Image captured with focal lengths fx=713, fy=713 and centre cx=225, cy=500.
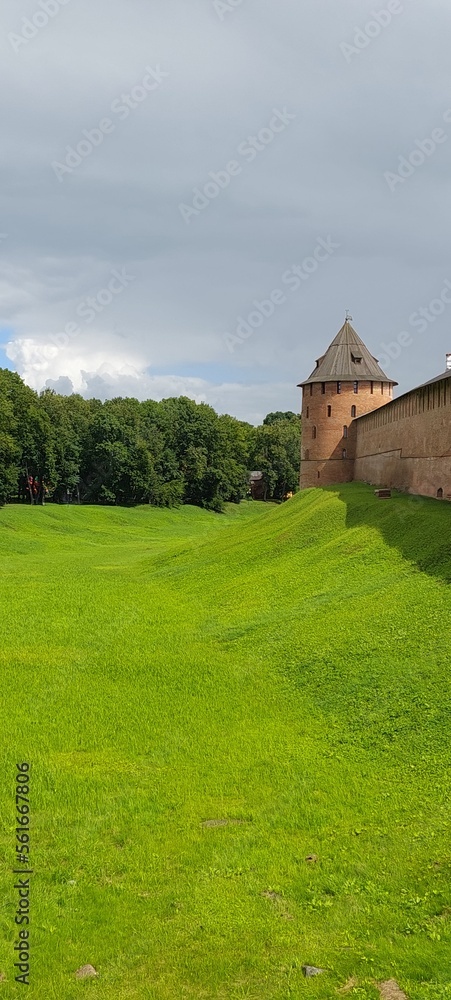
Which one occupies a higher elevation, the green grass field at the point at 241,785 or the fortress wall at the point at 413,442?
the fortress wall at the point at 413,442

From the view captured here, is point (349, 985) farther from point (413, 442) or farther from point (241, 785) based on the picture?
point (413, 442)

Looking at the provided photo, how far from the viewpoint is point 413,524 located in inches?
669

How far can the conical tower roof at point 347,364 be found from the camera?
109 ft

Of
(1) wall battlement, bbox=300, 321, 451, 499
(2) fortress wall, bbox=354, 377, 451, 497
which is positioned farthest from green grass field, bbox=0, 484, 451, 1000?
(1) wall battlement, bbox=300, 321, 451, 499

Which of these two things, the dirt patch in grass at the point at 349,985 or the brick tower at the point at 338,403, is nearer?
the dirt patch in grass at the point at 349,985

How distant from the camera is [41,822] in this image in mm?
6402

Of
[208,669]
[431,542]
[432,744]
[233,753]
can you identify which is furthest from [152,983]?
[431,542]

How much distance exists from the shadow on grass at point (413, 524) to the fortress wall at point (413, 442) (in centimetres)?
62

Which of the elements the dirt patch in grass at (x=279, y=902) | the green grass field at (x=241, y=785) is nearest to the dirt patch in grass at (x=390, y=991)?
the green grass field at (x=241, y=785)

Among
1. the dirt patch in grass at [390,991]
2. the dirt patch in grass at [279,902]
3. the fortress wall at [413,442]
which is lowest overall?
the dirt patch in grass at [279,902]

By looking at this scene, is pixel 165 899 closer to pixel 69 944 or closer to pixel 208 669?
pixel 69 944

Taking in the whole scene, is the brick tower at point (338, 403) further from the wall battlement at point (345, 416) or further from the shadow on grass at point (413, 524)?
the shadow on grass at point (413, 524)

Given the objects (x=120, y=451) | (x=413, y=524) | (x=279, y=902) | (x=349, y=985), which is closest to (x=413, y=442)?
(x=413, y=524)

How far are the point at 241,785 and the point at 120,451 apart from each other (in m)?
46.8
